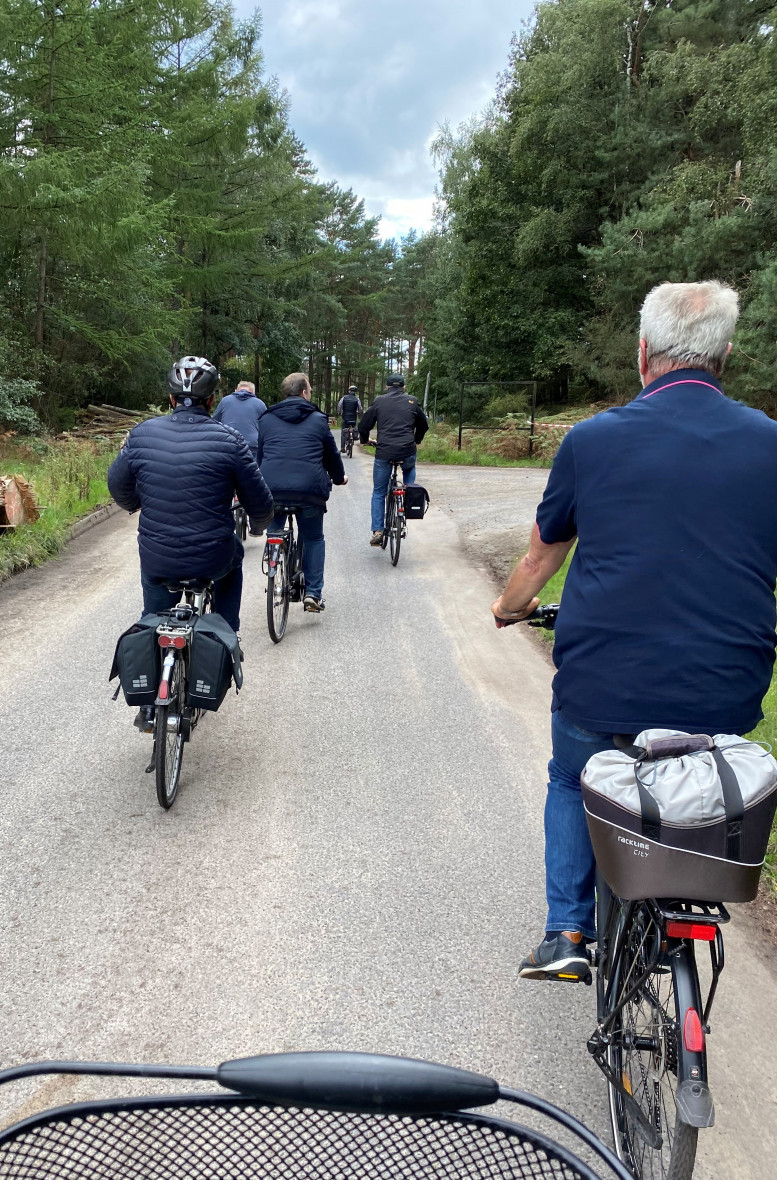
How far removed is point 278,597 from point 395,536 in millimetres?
3276

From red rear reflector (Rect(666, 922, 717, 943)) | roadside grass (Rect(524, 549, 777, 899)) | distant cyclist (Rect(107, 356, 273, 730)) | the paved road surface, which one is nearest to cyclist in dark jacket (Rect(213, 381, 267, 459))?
roadside grass (Rect(524, 549, 777, 899))

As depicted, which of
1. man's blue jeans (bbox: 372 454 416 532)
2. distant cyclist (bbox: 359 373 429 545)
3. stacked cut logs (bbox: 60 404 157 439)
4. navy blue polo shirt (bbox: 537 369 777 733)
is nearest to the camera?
navy blue polo shirt (bbox: 537 369 777 733)

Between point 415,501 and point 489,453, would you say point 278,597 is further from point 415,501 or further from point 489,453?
point 489,453

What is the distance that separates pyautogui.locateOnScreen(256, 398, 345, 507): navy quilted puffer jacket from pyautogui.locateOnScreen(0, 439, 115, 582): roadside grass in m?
3.53

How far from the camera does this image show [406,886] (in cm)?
369

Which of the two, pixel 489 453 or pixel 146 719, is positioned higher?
pixel 146 719

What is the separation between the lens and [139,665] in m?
4.19

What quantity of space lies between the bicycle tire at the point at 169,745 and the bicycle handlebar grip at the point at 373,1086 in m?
3.33

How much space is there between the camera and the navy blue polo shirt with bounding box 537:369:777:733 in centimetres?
213

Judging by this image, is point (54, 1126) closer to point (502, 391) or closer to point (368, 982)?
point (368, 982)

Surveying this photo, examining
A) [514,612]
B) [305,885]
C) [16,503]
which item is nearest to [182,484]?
[305,885]

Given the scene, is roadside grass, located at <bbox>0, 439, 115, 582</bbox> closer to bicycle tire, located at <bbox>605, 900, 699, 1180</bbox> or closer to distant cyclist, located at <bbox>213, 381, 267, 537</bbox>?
distant cyclist, located at <bbox>213, 381, 267, 537</bbox>

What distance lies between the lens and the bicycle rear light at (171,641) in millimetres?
4242

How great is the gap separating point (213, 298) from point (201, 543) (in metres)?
32.3
